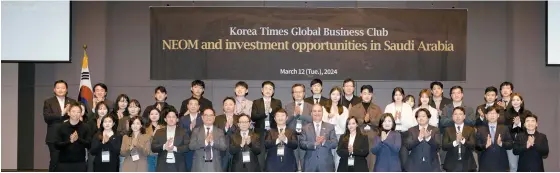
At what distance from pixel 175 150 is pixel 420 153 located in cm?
231

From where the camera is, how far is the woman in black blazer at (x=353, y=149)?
7.27 m

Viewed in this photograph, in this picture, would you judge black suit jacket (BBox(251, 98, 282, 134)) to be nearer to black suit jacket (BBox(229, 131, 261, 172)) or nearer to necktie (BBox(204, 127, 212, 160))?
black suit jacket (BBox(229, 131, 261, 172))

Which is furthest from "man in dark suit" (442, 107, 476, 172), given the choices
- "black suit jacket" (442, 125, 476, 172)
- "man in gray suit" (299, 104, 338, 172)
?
"man in gray suit" (299, 104, 338, 172)

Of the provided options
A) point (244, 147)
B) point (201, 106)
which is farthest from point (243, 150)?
point (201, 106)

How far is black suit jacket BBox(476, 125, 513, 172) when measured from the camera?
7.46m

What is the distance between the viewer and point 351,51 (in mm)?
9344

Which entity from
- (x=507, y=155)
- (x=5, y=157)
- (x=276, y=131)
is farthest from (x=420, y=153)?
(x=5, y=157)

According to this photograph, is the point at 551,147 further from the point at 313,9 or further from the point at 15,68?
the point at 15,68

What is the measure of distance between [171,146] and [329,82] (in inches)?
111

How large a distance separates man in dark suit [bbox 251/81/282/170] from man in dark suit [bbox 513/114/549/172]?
2341 mm

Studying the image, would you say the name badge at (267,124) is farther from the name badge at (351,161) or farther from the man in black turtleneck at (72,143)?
the man in black turtleneck at (72,143)

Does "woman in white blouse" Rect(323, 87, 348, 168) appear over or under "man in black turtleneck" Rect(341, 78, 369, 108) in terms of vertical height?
under

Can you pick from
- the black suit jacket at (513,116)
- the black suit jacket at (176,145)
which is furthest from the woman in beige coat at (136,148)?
the black suit jacket at (513,116)

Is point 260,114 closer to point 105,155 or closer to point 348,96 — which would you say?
point 348,96
